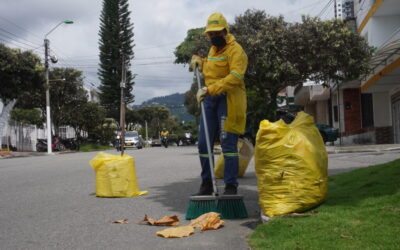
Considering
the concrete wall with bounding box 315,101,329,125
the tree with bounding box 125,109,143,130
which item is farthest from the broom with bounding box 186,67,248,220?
the tree with bounding box 125,109,143,130

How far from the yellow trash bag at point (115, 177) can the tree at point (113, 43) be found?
39047 millimetres

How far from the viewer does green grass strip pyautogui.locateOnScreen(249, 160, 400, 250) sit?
3127 millimetres

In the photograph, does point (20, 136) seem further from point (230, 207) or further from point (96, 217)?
point (230, 207)

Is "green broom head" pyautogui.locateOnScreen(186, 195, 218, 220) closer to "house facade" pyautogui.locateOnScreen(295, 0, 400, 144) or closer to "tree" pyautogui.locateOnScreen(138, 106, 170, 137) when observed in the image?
"house facade" pyautogui.locateOnScreen(295, 0, 400, 144)

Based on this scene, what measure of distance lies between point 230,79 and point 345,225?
6.16ft

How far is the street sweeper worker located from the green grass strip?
1061 millimetres

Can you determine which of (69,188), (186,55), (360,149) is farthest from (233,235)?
(186,55)

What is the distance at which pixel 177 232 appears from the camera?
4039 millimetres

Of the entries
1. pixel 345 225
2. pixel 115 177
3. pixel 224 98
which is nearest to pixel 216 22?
pixel 224 98

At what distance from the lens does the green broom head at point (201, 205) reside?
4.54 meters

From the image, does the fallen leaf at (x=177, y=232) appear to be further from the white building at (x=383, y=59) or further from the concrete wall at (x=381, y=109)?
the concrete wall at (x=381, y=109)

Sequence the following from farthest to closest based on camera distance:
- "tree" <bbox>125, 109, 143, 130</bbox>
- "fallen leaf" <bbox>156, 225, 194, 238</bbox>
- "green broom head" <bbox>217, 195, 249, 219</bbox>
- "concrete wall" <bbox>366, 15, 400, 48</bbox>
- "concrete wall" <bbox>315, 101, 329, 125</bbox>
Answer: "tree" <bbox>125, 109, 143, 130</bbox> → "concrete wall" <bbox>315, 101, 329, 125</bbox> → "concrete wall" <bbox>366, 15, 400, 48</bbox> → "green broom head" <bbox>217, 195, 249, 219</bbox> → "fallen leaf" <bbox>156, 225, 194, 238</bbox>

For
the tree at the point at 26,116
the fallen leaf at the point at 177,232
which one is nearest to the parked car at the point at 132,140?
the tree at the point at 26,116

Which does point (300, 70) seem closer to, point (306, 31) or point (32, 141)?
point (306, 31)
